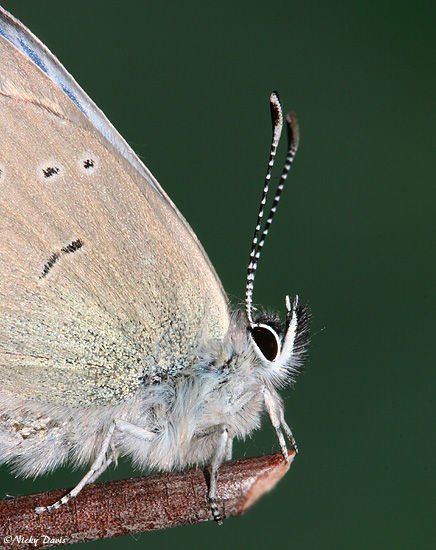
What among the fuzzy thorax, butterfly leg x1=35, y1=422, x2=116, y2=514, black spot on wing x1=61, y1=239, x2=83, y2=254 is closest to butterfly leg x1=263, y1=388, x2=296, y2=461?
the fuzzy thorax

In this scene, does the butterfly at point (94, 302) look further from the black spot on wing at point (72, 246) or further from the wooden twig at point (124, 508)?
the wooden twig at point (124, 508)

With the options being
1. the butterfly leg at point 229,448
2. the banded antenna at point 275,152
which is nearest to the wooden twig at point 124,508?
the butterfly leg at point 229,448

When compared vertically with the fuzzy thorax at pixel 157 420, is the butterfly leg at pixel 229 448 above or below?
below

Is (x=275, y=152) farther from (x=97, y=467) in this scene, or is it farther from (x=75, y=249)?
(x=97, y=467)

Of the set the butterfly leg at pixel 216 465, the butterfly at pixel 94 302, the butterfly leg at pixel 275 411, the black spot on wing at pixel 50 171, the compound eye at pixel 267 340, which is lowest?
the butterfly leg at pixel 275 411

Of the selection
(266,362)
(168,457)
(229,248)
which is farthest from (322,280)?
(168,457)

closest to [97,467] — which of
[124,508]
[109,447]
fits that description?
[109,447]

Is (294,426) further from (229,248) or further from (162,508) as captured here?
(162,508)
